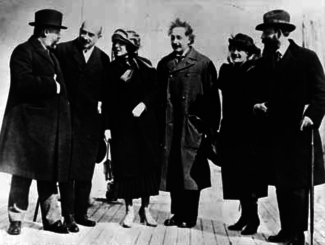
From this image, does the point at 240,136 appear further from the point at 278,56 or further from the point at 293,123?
the point at 278,56

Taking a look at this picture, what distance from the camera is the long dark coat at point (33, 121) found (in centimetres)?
320

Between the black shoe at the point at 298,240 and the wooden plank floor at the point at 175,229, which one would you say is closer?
the black shoe at the point at 298,240

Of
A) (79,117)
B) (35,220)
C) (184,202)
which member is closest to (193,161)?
(184,202)

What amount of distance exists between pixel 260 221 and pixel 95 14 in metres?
1.74

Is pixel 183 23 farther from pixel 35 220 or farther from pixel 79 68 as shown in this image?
pixel 35 220

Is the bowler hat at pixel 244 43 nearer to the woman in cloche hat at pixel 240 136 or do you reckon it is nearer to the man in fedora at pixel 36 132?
the woman in cloche hat at pixel 240 136

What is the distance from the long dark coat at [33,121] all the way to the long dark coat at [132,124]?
345 mm

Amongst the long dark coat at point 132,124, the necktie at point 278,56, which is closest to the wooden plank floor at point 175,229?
the long dark coat at point 132,124

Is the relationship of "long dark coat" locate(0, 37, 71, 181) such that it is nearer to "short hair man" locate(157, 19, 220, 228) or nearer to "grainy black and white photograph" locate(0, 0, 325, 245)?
"grainy black and white photograph" locate(0, 0, 325, 245)

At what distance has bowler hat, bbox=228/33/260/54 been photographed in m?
3.29

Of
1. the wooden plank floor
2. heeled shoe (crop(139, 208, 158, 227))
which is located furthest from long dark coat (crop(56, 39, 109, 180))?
heeled shoe (crop(139, 208, 158, 227))

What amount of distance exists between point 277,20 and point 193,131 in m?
0.89

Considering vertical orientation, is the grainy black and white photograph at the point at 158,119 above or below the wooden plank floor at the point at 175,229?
above

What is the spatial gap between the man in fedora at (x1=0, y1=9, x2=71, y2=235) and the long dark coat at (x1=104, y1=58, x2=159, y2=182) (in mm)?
321
